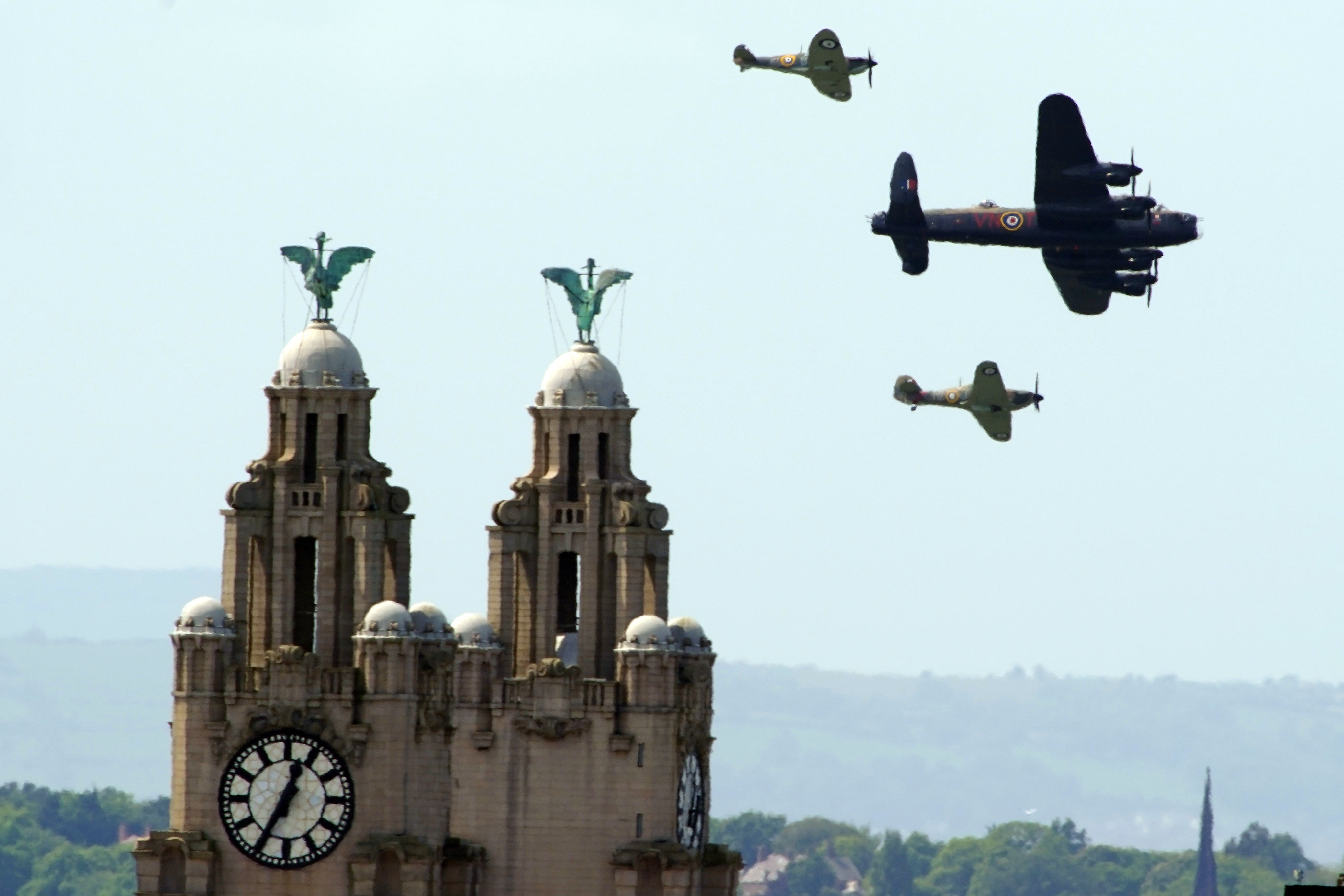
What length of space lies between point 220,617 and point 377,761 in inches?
306

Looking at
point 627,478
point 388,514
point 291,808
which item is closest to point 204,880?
point 291,808

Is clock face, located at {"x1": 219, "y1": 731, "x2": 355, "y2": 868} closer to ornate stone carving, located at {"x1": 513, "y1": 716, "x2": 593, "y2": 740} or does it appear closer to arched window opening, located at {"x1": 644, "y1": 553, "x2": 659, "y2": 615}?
ornate stone carving, located at {"x1": 513, "y1": 716, "x2": 593, "y2": 740}

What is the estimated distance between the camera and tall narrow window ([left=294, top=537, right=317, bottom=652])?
174m

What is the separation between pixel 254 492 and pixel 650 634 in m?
18.3

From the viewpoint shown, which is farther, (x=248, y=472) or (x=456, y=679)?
(x=456, y=679)

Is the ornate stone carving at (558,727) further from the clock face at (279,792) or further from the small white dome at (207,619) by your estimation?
the small white dome at (207,619)

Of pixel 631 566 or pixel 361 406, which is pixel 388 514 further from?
pixel 631 566

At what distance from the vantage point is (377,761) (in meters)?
170

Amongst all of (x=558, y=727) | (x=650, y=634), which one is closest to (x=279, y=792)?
(x=558, y=727)

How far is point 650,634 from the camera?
182875 millimetres

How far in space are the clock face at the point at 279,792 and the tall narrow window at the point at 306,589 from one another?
15.2 feet

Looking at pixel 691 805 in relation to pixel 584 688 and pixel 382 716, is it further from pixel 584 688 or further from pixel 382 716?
pixel 382 716

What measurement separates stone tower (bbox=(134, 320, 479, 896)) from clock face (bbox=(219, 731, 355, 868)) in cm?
5

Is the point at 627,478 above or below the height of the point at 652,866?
above
